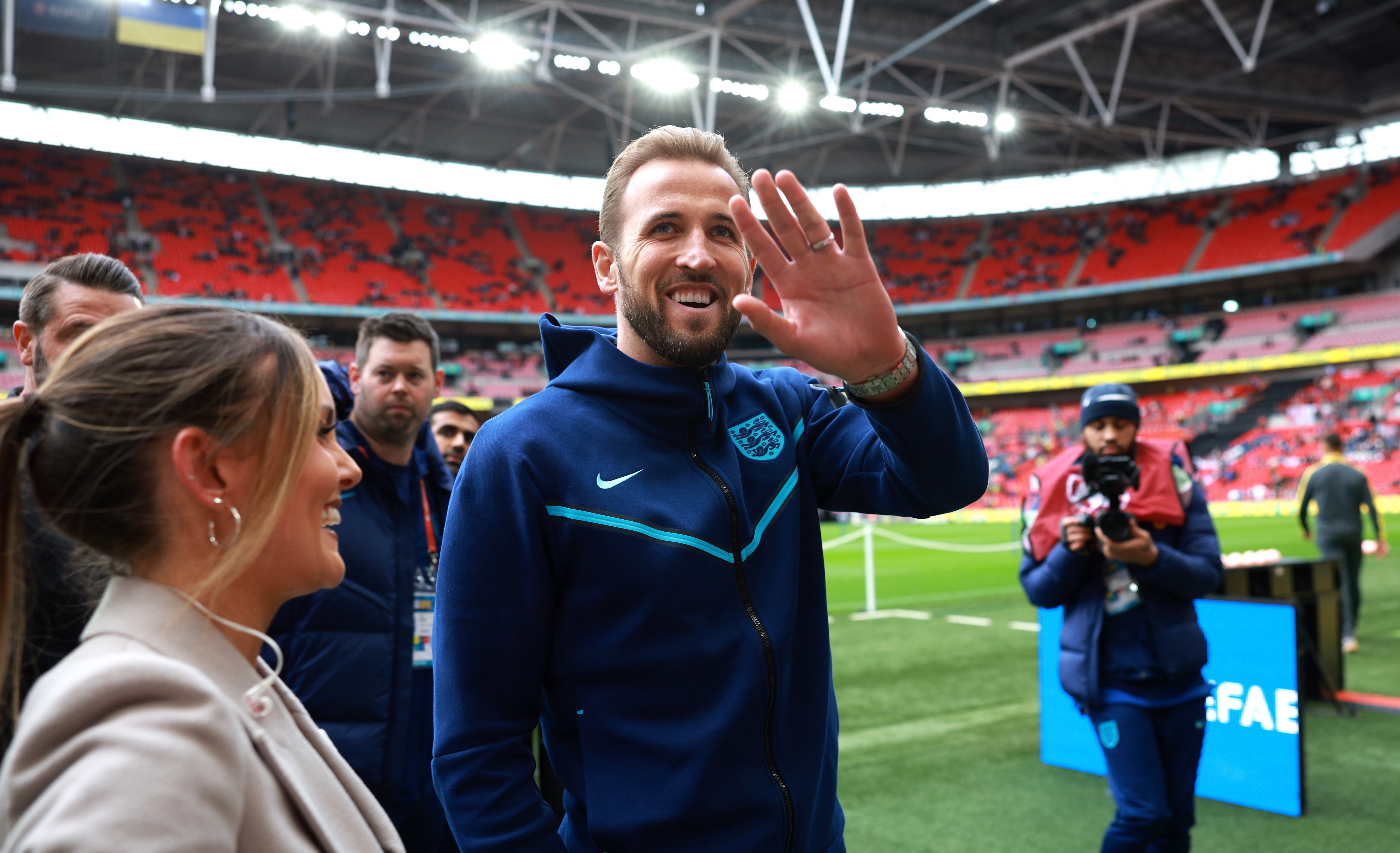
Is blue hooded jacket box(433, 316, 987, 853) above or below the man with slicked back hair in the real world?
below

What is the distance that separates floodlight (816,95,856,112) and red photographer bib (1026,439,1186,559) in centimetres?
2775

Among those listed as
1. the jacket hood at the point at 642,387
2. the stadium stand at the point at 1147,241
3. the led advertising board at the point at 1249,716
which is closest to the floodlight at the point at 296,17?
the led advertising board at the point at 1249,716

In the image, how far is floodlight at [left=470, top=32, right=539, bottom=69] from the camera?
23.0 metres

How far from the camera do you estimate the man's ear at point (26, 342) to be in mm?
2600

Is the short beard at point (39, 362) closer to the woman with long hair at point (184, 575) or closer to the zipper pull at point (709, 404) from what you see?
the woman with long hair at point (184, 575)

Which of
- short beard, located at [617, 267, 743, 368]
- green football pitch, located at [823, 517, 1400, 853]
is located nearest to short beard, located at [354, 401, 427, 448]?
short beard, located at [617, 267, 743, 368]

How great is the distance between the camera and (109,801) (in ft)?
2.87

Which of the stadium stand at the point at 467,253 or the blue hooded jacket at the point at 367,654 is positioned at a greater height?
the stadium stand at the point at 467,253

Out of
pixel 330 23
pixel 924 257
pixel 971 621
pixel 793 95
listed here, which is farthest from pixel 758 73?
pixel 924 257

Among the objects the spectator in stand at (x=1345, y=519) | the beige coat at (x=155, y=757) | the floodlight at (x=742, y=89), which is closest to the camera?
the beige coat at (x=155, y=757)

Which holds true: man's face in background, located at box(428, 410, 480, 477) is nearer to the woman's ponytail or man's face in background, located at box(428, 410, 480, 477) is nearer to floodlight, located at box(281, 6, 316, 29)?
the woman's ponytail

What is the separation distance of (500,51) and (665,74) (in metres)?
4.39

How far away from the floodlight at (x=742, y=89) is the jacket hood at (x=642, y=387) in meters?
29.8

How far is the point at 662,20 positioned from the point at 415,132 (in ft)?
60.9
